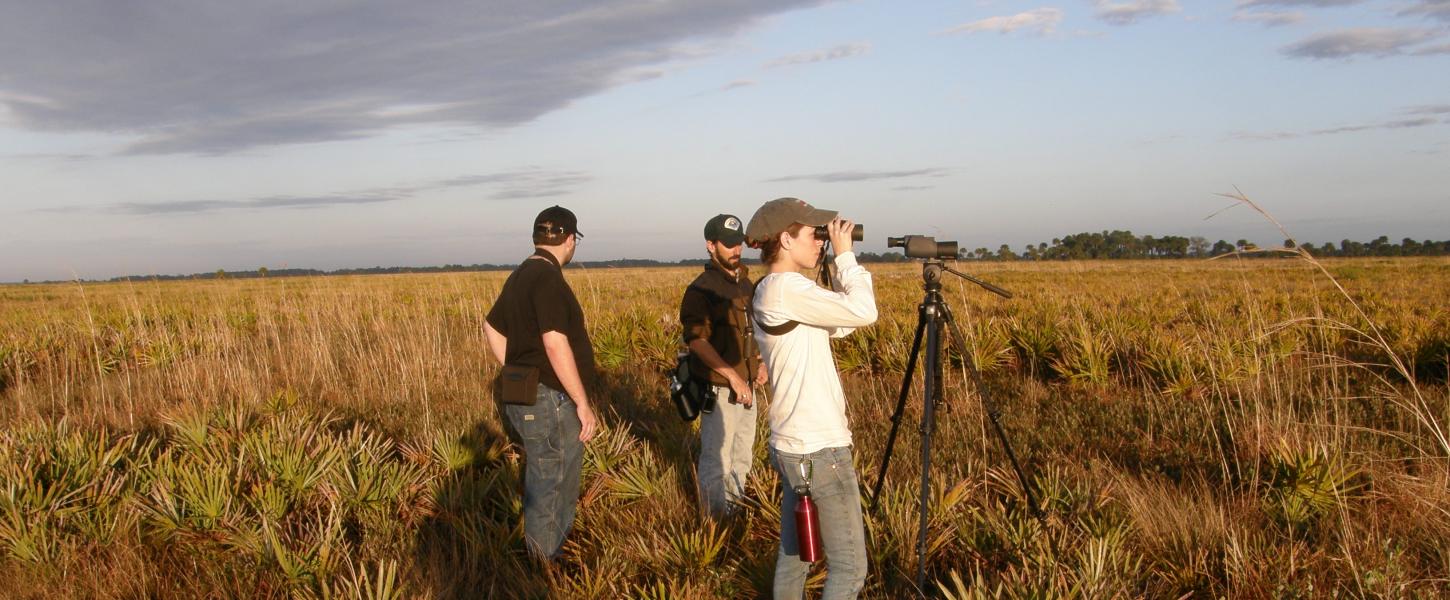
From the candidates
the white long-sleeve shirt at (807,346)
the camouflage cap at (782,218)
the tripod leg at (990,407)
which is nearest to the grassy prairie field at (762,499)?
the tripod leg at (990,407)

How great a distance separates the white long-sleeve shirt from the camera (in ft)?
9.16

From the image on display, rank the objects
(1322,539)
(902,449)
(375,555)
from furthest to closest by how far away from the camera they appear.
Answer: (902,449), (375,555), (1322,539)

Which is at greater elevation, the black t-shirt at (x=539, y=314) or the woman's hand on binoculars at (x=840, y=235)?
the woman's hand on binoculars at (x=840, y=235)

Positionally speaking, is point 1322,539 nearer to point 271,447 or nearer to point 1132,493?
point 1132,493

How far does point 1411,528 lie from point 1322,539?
0.44 m

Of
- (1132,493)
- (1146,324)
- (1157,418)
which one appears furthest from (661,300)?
(1132,493)

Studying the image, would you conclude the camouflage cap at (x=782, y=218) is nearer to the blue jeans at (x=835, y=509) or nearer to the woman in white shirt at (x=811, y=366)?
the woman in white shirt at (x=811, y=366)

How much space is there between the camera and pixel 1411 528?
12.7 feet

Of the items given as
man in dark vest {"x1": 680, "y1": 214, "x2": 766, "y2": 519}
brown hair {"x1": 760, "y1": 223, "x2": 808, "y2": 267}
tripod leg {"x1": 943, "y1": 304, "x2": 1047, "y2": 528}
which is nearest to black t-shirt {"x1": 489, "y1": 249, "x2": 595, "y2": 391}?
man in dark vest {"x1": 680, "y1": 214, "x2": 766, "y2": 519}

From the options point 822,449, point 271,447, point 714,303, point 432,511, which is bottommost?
point 432,511

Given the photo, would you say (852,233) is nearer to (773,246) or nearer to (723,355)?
(773,246)

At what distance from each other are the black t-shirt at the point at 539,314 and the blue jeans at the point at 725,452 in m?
0.88

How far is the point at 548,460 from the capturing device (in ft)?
13.0

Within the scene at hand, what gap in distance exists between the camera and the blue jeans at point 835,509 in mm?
2865
